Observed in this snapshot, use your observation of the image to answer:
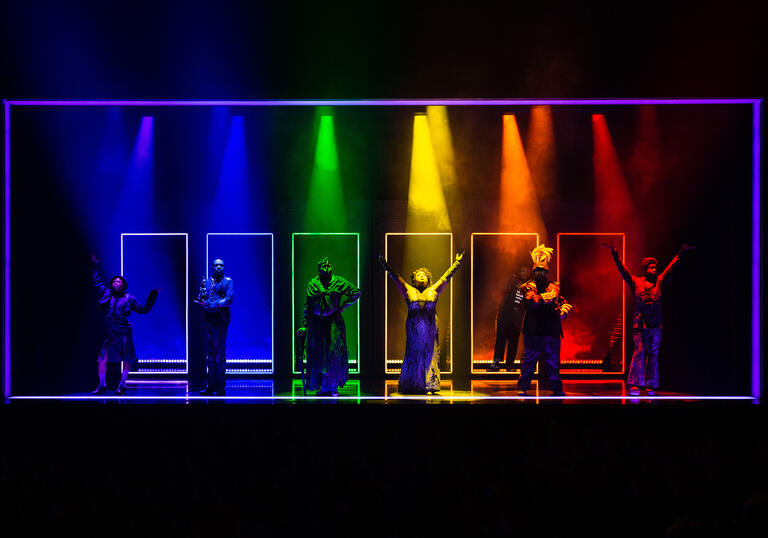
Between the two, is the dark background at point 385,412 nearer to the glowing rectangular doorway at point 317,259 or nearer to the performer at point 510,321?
the performer at point 510,321

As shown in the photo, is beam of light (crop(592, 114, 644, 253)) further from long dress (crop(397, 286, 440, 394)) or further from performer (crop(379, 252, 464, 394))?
long dress (crop(397, 286, 440, 394))

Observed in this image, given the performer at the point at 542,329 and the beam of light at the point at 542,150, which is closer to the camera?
the performer at the point at 542,329

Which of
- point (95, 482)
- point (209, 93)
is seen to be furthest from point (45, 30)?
point (95, 482)

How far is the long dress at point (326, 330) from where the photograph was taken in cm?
720

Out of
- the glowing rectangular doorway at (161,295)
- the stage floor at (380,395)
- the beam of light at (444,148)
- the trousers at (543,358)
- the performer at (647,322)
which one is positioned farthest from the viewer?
the glowing rectangular doorway at (161,295)

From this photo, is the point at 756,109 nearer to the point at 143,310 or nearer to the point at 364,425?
the point at 364,425

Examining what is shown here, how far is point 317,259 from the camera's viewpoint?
865cm

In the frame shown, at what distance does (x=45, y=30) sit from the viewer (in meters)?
5.79

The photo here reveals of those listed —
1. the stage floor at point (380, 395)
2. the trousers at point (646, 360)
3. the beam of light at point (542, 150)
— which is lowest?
the stage floor at point (380, 395)

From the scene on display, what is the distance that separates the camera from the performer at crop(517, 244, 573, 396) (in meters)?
7.11

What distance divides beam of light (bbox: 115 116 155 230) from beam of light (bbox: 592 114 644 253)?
19.0 feet

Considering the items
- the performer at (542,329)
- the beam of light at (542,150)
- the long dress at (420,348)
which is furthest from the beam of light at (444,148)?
the performer at (542,329)

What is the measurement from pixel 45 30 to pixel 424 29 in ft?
10.8

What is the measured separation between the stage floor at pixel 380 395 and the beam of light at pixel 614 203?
1980mm
